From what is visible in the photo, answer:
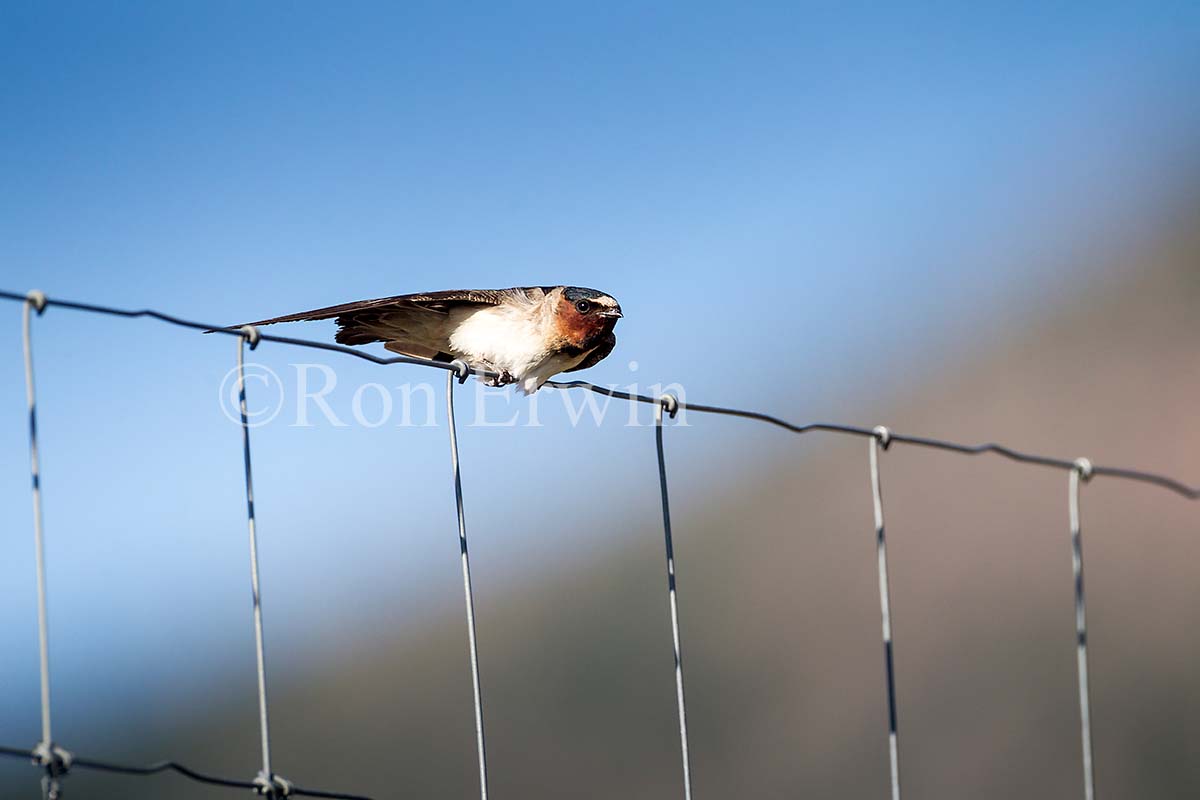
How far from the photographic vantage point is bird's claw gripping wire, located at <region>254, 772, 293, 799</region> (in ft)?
10.9

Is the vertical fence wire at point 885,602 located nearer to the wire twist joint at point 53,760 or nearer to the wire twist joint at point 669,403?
the wire twist joint at point 669,403

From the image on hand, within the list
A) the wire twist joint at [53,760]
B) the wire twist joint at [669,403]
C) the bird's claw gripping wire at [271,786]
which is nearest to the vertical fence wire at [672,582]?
the wire twist joint at [669,403]

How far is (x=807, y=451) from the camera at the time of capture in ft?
218

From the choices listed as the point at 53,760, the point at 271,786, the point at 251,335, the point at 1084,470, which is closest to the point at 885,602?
the point at 1084,470

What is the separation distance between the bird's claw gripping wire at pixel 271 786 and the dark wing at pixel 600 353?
12.6ft

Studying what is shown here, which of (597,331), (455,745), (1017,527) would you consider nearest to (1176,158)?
(1017,527)

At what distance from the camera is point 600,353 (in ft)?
23.0

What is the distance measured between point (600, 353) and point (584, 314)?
0.37 m

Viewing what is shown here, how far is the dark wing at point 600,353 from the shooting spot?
692 cm

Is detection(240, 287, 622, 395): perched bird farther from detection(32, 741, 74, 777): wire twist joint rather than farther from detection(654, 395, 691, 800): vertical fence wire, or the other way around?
detection(32, 741, 74, 777): wire twist joint

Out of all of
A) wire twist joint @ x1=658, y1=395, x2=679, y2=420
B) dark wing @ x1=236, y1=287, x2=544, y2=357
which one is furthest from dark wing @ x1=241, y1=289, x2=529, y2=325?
wire twist joint @ x1=658, y1=395, x2=679, y2=420

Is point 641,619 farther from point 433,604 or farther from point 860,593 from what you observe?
point 433,604

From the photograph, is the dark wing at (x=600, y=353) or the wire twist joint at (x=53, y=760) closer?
the wire twist joint at (x=53, y=760)

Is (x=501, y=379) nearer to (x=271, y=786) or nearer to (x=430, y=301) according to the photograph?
(x=430, y=301)
